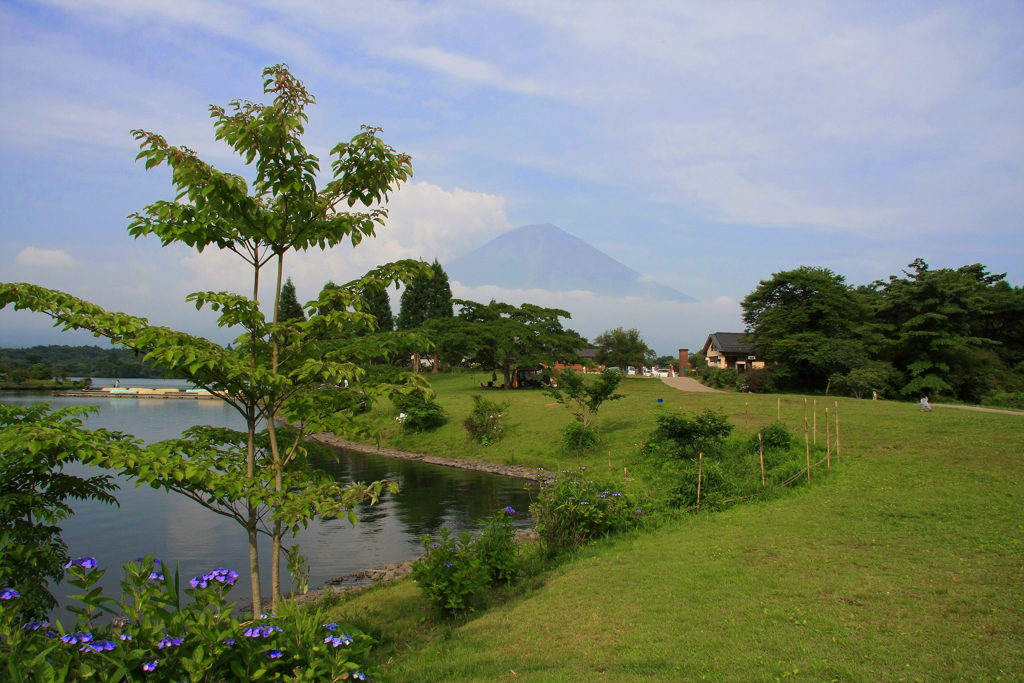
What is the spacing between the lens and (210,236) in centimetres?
406

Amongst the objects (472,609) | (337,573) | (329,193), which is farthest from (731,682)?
(337,573)

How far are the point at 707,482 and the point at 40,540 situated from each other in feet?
35.5

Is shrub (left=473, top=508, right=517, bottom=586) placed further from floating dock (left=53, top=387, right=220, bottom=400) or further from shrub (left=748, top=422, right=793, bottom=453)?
floating dock (left=53, top=387, right=220, bottom=400)

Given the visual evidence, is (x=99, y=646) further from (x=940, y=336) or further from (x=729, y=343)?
(x=729, y=343)

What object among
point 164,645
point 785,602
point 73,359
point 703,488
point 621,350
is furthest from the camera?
point 73,359

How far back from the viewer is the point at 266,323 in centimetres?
401

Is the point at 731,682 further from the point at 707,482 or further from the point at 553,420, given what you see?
the point at 553,420

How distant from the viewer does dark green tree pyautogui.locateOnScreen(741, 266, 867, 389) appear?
124ft

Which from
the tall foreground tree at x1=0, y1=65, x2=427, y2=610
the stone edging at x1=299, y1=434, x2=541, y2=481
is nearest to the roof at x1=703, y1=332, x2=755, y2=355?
the stone edging at x1=299, y1=434, x2=541, y2=481

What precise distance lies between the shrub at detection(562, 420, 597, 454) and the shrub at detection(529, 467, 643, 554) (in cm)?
1157

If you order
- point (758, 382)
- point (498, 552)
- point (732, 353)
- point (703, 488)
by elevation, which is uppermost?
point (732, 353)

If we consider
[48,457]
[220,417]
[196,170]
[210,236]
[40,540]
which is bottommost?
[220,417]

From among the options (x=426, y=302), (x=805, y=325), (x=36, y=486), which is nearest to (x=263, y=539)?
(x=36, y=486)

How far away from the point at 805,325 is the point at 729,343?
2119 cm
